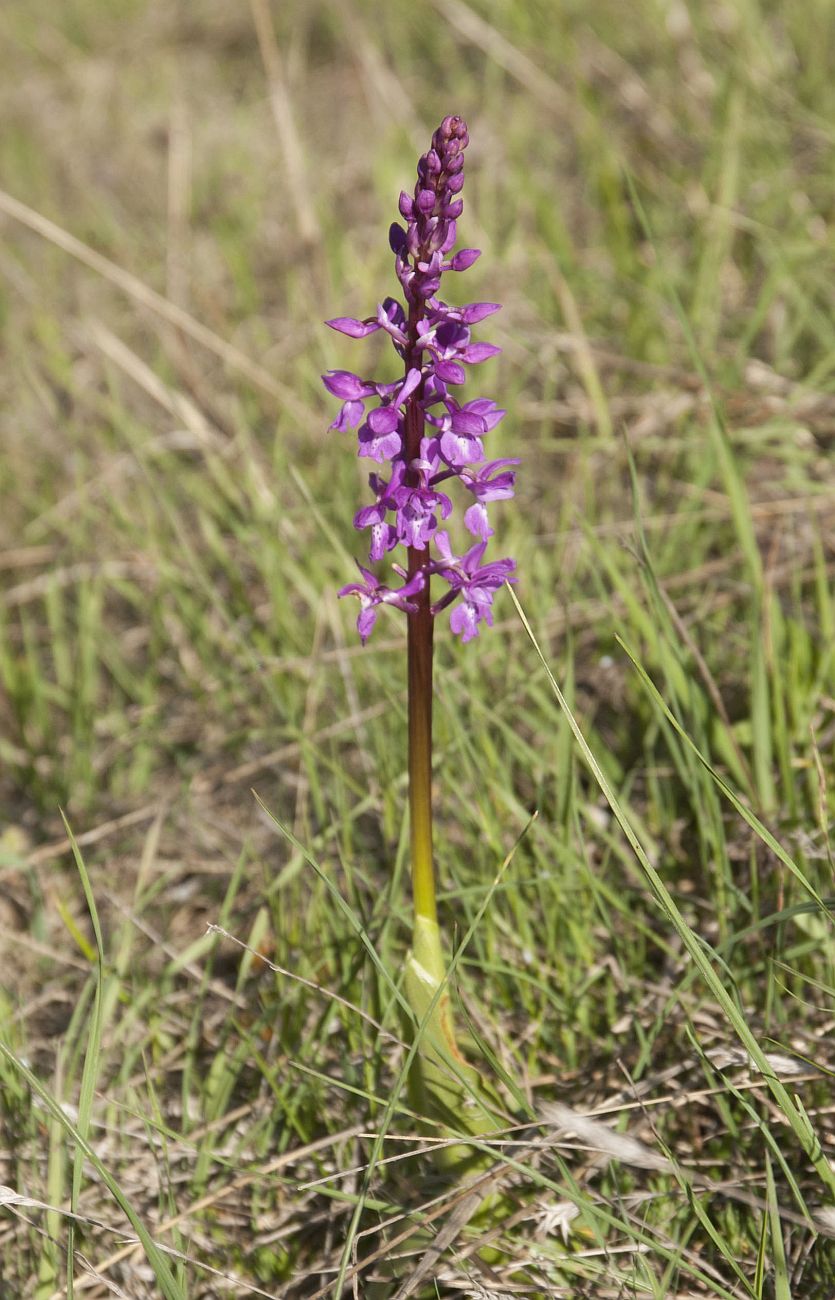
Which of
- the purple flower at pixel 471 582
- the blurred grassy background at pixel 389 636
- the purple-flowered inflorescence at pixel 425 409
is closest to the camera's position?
the purple-flowered inflorescence at pixel 425 409

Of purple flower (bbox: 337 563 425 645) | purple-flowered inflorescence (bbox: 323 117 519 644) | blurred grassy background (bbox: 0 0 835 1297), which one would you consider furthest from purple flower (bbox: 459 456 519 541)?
blurred grassy background (bbox: 0 0 835 1297)

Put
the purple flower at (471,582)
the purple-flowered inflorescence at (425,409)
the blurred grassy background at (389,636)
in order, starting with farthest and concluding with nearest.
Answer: the blurred grassy background at (389,636), the purple flower at (471,582), the purple-flowered inflorescence at (425,409)

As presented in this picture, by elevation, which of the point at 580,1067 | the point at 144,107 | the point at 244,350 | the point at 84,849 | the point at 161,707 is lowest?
the point at 580,1067

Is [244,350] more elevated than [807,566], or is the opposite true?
[244,350]

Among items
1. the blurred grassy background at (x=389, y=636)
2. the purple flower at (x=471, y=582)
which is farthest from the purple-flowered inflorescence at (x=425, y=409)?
the blurred grassy background at (x=389, y=636)

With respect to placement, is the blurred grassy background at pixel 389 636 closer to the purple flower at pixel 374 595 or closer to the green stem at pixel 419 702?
the green stem at pixel 419 702

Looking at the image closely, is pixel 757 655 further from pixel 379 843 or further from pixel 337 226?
pixel 337 226

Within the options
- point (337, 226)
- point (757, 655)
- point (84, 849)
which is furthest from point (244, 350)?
point (757, 655)
